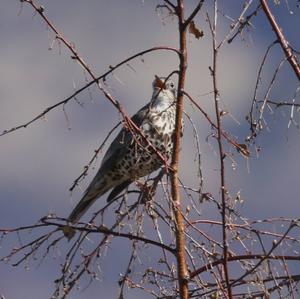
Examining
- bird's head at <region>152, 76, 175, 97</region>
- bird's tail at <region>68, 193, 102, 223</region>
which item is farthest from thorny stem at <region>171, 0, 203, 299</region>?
bird's tail at <region>68, 193, 102, 223</region>

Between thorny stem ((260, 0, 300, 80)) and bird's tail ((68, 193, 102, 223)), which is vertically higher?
bird's tail ((68, 193, 102, 223))

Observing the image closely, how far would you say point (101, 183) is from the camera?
25.0 feet

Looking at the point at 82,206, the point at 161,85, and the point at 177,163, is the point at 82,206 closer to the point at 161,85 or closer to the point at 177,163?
the point at 161,85

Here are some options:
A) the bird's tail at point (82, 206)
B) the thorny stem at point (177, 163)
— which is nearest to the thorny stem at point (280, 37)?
the thorny stem at point (177, 163)

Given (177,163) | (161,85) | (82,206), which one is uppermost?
(82,206)

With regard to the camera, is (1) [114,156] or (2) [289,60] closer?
(2) [289,60]

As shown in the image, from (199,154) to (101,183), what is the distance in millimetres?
3734

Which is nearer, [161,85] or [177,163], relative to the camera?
[177,163]

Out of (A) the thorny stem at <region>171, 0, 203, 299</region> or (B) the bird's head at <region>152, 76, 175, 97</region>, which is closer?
(A) the thorny stem at <region>171, 0, 203, 299</region>

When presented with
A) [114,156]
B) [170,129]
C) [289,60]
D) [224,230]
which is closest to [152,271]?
[224,230]

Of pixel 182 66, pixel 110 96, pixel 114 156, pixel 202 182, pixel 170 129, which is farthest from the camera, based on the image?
pixel 114 156

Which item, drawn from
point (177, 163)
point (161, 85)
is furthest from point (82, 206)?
point (177, 163)

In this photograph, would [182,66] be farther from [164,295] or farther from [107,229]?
[164,295]

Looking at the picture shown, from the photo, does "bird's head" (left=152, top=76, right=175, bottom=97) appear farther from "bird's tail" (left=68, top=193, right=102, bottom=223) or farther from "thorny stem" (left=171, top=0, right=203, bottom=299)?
"bird's tail" (left=68, top=193, right=102, bottom=223)
